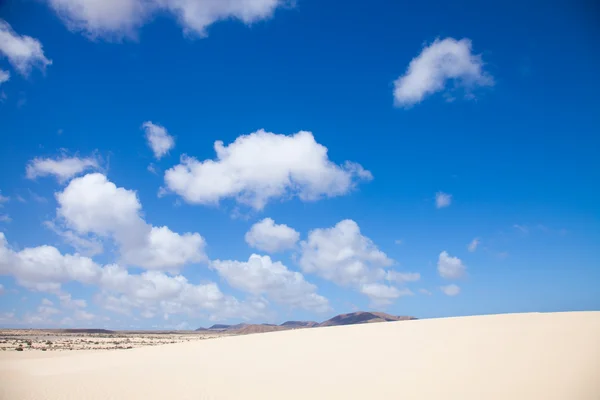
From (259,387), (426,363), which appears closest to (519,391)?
(426,363)

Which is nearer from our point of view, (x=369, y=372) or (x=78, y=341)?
(x=369, y=372)

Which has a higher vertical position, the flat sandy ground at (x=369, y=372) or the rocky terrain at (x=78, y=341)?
the flat sandy ground at (x=369, y=372)

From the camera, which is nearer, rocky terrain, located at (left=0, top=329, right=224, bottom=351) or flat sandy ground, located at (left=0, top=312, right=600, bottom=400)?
flat sandy ground, located at (left=0, top=312, right=600, bottom=400)

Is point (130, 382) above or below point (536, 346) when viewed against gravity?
below

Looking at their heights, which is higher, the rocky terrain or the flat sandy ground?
the flat sandy ground

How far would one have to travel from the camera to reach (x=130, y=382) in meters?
15.6

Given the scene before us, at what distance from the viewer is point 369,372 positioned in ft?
50.6

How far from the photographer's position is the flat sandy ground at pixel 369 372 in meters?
12.7

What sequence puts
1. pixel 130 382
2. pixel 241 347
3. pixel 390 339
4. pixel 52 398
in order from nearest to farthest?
pixel 52 398
pixel 130 382
pixel 390 339
pixel 241 347

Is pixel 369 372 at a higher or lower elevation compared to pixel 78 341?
higher

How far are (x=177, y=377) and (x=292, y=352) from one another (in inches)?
274

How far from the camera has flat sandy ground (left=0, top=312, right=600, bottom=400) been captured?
12742 mm

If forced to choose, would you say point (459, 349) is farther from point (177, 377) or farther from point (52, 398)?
point (52, 398)

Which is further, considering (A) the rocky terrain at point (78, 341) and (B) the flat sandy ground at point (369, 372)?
(A) the rocky terrain at point (78, 341)
